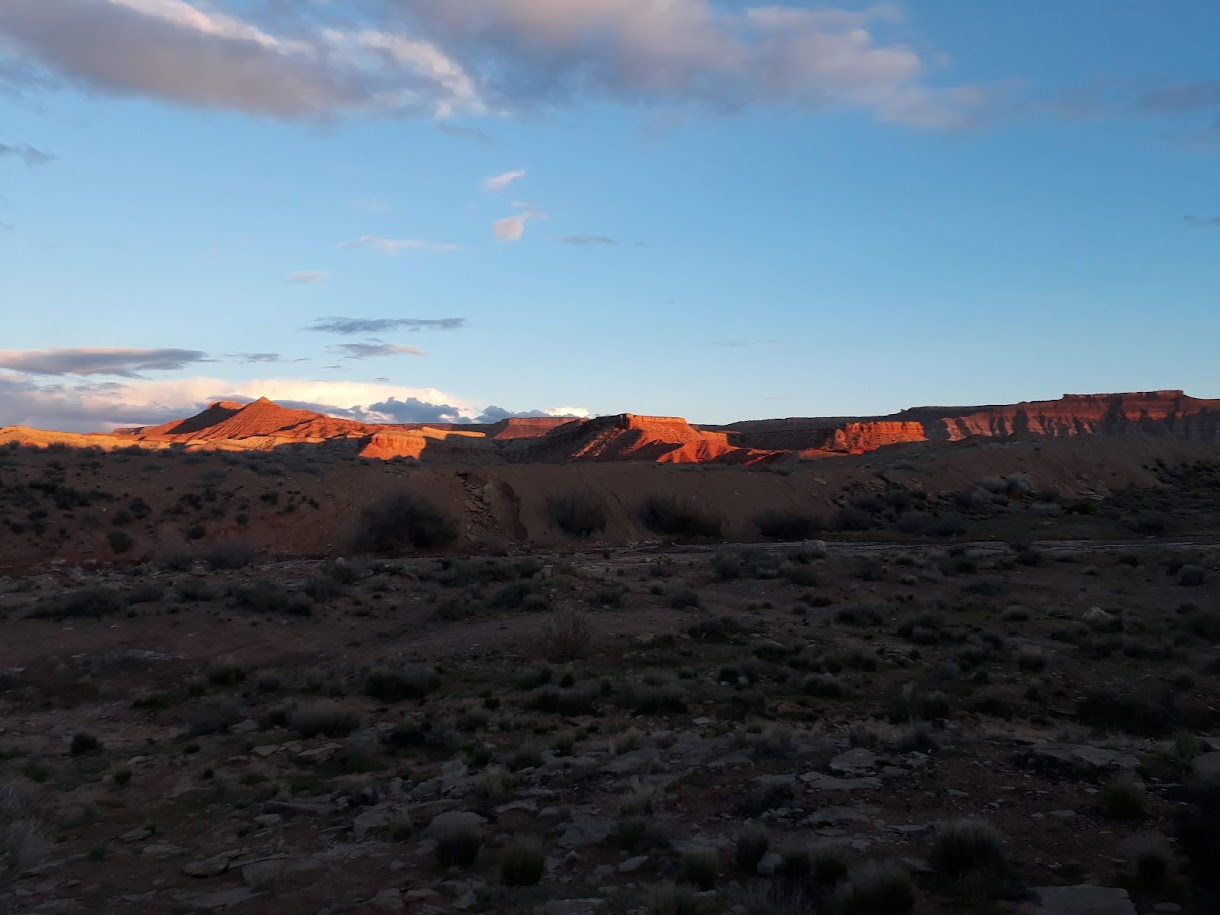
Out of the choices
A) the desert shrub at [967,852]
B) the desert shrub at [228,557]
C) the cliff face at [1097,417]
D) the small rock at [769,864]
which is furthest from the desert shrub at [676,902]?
the cliff face at [1097,417]

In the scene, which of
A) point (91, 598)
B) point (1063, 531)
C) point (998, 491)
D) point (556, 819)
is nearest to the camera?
point (556, 819)

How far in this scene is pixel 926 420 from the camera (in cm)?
11762

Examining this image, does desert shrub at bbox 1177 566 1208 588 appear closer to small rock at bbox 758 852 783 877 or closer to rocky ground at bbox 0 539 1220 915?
rocky ground at bbox 0 539 1220 915

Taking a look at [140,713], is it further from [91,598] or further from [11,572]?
[11,572]

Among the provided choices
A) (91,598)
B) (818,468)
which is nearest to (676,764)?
(91,598)

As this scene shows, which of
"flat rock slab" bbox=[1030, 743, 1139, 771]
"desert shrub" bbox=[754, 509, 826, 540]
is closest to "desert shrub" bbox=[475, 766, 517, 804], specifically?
"flat rock slab" bbox=[1030, 743, 1139, 771]

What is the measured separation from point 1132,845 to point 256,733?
10563mm

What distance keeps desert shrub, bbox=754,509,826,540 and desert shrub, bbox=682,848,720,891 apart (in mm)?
33991

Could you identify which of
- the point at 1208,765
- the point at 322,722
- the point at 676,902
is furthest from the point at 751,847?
the point at 322,722

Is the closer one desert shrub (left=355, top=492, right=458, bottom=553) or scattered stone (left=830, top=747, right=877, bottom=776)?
scattered stone (left=830, top=747, right=877, bottom=776)

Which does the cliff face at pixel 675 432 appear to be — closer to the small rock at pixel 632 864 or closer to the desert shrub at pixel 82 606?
the desert shrub at pixel 82 606

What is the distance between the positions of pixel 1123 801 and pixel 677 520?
3313 centimetres

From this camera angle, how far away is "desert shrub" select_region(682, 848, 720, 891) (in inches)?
277

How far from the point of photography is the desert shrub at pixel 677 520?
4088cm
